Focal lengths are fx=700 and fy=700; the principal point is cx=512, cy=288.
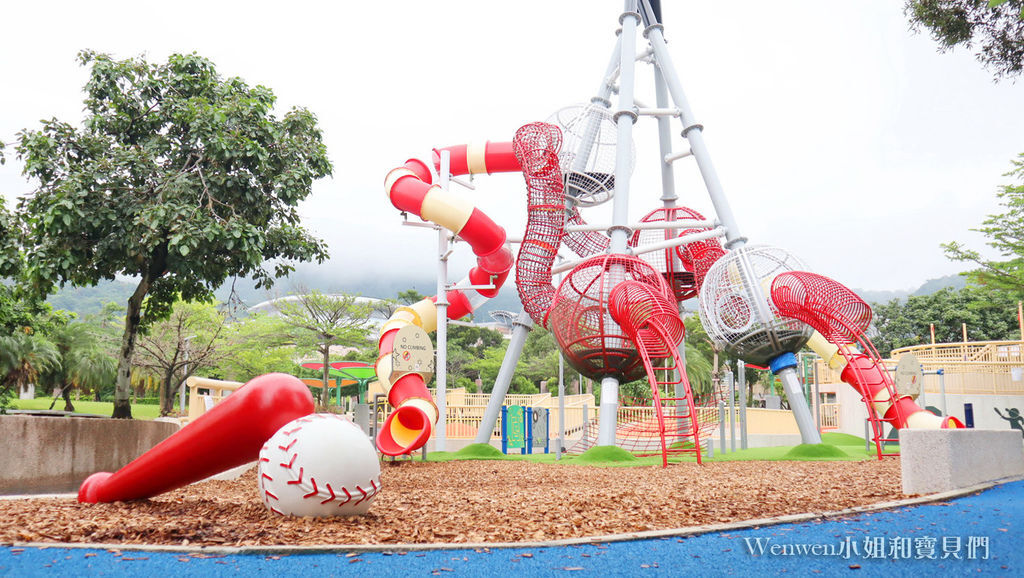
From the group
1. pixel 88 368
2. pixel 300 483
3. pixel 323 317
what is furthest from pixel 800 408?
pixel 88 368

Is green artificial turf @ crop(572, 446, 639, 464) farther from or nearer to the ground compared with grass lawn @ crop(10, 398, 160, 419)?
farther from the ground

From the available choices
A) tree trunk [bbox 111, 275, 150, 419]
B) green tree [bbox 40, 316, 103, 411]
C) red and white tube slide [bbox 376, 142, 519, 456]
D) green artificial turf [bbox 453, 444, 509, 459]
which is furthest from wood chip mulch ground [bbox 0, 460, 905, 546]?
green tree [bbox 40, 316, 103, 411]

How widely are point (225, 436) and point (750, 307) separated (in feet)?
37.5

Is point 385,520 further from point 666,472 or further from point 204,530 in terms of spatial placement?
point 666,472

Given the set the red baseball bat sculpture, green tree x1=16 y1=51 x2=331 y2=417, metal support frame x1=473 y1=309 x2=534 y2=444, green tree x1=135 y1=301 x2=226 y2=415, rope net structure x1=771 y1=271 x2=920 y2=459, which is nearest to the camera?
the red baseball bat sculpture

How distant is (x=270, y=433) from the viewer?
577 centimetres

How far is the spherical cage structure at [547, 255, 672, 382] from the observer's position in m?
14.1

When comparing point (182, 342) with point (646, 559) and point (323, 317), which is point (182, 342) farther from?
point (646, 559)

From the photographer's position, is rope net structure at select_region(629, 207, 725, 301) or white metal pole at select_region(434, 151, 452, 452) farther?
rope net structure at select_region(629, 207, 725, 301)

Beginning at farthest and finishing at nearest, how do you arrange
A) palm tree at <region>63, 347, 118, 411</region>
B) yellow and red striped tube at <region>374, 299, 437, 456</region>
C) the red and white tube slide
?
palm tree at <region>63, 347, 118, 411</region>, the red and white tube slide, yellow and red striped tube at <region>374, 299, 437, 456</region>

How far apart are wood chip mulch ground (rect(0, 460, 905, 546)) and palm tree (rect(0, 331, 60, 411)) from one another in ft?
69.4

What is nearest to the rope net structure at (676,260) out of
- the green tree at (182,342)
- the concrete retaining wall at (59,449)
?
the concrete retaining wall at (59,449)

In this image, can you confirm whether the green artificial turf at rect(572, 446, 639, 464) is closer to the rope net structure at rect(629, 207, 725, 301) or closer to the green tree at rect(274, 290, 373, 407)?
the rope net structure at rect(629, 207, 725, 301)

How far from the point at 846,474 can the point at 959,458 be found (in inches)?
95.0
